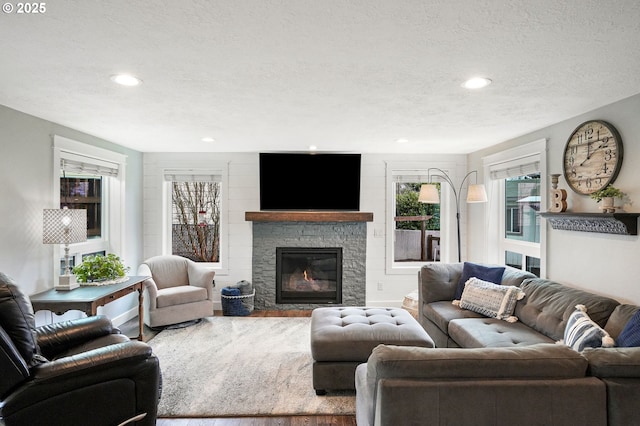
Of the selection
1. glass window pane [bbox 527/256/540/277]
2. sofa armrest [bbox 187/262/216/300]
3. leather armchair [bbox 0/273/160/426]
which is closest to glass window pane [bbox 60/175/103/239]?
sofa armrest [bbox 187/262/216/300]

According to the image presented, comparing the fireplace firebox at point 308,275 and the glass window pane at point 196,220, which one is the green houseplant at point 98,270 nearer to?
the glass window pane at point 196,220

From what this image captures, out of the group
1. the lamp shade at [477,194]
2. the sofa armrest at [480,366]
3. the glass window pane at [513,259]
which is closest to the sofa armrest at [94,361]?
the sofa armrest at [480,366]

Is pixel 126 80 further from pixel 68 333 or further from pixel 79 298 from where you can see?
pixel 79 298

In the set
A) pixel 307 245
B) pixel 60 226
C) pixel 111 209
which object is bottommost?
pixel 307 245

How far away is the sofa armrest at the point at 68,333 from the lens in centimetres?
246

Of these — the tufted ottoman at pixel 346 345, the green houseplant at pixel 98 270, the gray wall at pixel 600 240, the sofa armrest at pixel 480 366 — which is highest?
the gray wall at pixel 600 240

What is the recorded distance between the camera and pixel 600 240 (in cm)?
295

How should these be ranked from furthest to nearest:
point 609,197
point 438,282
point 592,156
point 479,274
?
point 438,282, point 479,274, point 592,156, point 609,197

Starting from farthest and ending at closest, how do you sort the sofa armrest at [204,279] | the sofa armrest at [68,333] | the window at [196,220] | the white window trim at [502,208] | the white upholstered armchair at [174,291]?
the window at [196,220] < the sofa armrest at [204,279] < the white upholstered armchair at [174,291] < the white window trim at [502,208] < the sofa armrest at [68,333]

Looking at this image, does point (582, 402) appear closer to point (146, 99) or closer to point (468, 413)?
point (468, 413)

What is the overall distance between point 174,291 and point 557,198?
4289 mm

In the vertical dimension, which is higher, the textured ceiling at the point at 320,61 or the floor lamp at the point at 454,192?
the textured ceiling at the point at 320,61

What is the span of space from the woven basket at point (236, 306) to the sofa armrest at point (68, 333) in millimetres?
2255

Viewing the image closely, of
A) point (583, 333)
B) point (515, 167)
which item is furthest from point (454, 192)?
point (583, 333)
